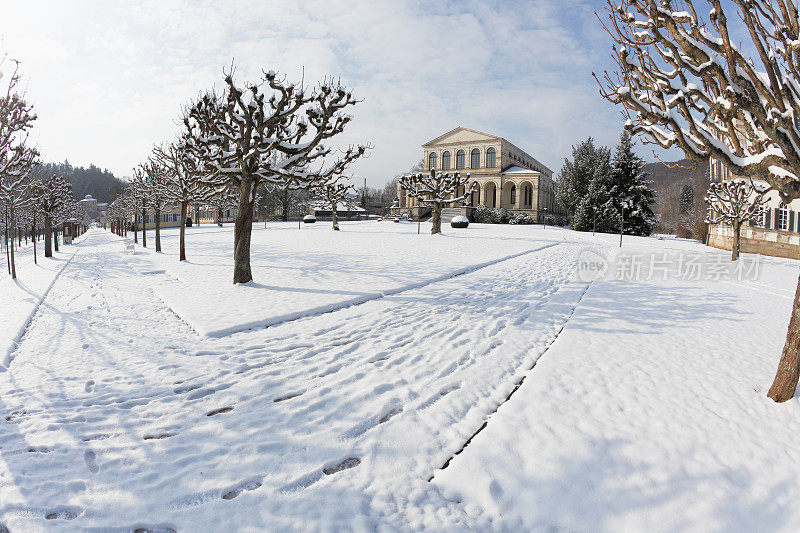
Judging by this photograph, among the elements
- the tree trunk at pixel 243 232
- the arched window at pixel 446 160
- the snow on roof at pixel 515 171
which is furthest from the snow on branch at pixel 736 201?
the arched window at pixel 446 160

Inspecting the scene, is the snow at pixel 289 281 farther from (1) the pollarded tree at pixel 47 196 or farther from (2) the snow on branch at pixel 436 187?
(2) the snow on branch at pixel 436 187

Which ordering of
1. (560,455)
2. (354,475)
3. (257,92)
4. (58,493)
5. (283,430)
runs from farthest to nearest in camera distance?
(257,92) → (283,430) → (560,455) → (354,475) → (58,493)

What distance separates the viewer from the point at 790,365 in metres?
4.30

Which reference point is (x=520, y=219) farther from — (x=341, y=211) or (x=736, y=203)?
(x=341, y=211)

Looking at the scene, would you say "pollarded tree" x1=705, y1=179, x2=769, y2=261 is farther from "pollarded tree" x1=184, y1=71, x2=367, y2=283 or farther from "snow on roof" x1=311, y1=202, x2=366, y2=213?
"snow on roof" x1=311, y1=202, x2=366, y2=213

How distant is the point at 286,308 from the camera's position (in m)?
8.23

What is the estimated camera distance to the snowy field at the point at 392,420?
2.79 metres

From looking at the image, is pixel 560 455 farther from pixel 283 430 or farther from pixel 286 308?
pixel 286 308

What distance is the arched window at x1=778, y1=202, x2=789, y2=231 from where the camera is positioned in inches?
1000

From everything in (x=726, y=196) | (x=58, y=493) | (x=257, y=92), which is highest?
(x=257, y=92)

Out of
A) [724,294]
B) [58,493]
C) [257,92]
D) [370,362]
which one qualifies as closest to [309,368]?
[370,362]

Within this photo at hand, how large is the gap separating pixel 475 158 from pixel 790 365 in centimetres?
5978

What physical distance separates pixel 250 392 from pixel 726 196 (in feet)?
90.1

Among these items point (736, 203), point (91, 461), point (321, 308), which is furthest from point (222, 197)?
point (736, 203)
